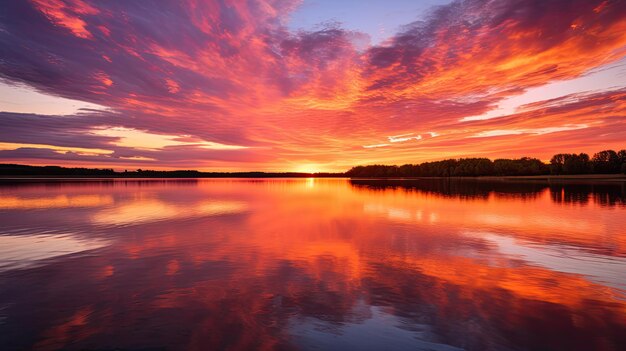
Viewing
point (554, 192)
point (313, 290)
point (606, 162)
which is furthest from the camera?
point (606, 162)

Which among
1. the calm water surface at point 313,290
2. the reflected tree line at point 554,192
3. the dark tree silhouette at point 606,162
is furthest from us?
the dark tree silhouette at point 606,162

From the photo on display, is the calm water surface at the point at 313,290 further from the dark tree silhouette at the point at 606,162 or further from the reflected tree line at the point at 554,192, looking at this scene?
the dark tree silhouette at the point at 606,162

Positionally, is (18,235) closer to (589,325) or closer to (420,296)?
(420,296)

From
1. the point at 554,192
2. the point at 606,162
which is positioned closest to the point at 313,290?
the point at 554,192

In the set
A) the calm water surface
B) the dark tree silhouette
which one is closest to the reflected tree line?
the calm water surface

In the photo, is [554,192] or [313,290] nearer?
[313,290]

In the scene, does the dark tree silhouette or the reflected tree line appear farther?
the dark tree silhouette

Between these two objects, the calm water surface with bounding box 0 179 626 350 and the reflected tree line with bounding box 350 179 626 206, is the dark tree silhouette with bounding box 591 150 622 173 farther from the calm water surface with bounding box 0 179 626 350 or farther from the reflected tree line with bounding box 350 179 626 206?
the calm water surface with bounding box 0 179 626 350

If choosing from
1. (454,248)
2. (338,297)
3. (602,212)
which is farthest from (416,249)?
(602,212)

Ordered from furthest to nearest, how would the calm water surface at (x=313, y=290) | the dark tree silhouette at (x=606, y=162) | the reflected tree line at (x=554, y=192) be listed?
the dark tree silhouette at (x=606, y=162) < the reflected tree line at (x=554, y=192) < the calm water surface at (x=313, y=290)

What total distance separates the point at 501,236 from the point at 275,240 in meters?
17.9

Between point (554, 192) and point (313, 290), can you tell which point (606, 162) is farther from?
point (313, 290)

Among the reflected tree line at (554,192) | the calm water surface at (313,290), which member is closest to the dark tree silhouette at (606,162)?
the reflected tree line at (554,192)

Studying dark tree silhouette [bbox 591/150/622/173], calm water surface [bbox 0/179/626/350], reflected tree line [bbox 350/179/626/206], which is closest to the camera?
calm water surface [bbox 0/179/626/350]
